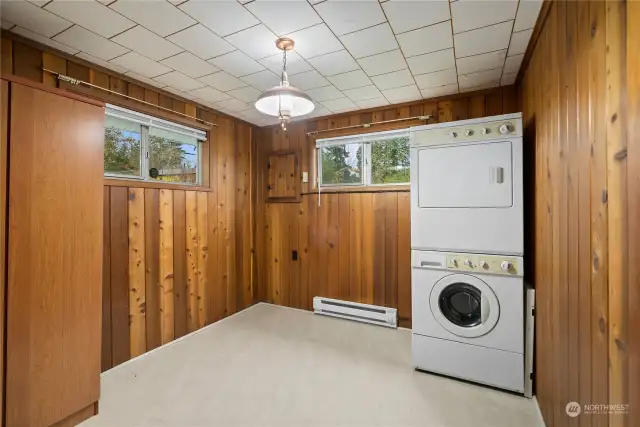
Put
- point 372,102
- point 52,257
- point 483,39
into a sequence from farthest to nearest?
point 372,102, point 483,39, point 52,257

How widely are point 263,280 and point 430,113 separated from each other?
2.94 m

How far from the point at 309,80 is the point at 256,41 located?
0.71 metres

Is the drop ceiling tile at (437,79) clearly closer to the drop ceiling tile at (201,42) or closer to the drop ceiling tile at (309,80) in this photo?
the drop ceiling tile at (309,80)

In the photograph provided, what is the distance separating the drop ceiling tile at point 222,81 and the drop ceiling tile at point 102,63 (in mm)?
603

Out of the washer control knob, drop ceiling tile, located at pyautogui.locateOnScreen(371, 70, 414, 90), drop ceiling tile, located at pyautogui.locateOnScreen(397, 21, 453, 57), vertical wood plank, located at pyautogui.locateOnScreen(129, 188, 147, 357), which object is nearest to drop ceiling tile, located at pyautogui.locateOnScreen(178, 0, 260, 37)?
drop ceiling tile, located at pyautogui.locateOnScreen(397, 21, 453, 57)

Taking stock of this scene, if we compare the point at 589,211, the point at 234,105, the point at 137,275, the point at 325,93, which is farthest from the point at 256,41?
the point at 137,275

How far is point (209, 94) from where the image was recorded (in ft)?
9.72

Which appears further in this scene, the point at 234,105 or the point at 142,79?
the point at 234,105

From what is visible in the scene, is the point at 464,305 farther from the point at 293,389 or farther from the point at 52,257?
the point at 52,257

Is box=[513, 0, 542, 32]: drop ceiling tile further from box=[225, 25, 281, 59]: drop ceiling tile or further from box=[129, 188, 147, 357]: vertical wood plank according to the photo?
box=[129, 188, 147, 357]: vertical wood plank

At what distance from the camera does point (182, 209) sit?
3.10 metres

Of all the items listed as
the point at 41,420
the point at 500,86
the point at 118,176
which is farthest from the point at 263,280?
the point at 500,86

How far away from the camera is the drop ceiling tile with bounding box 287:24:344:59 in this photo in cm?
191

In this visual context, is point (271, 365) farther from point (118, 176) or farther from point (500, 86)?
point (500, 86)
